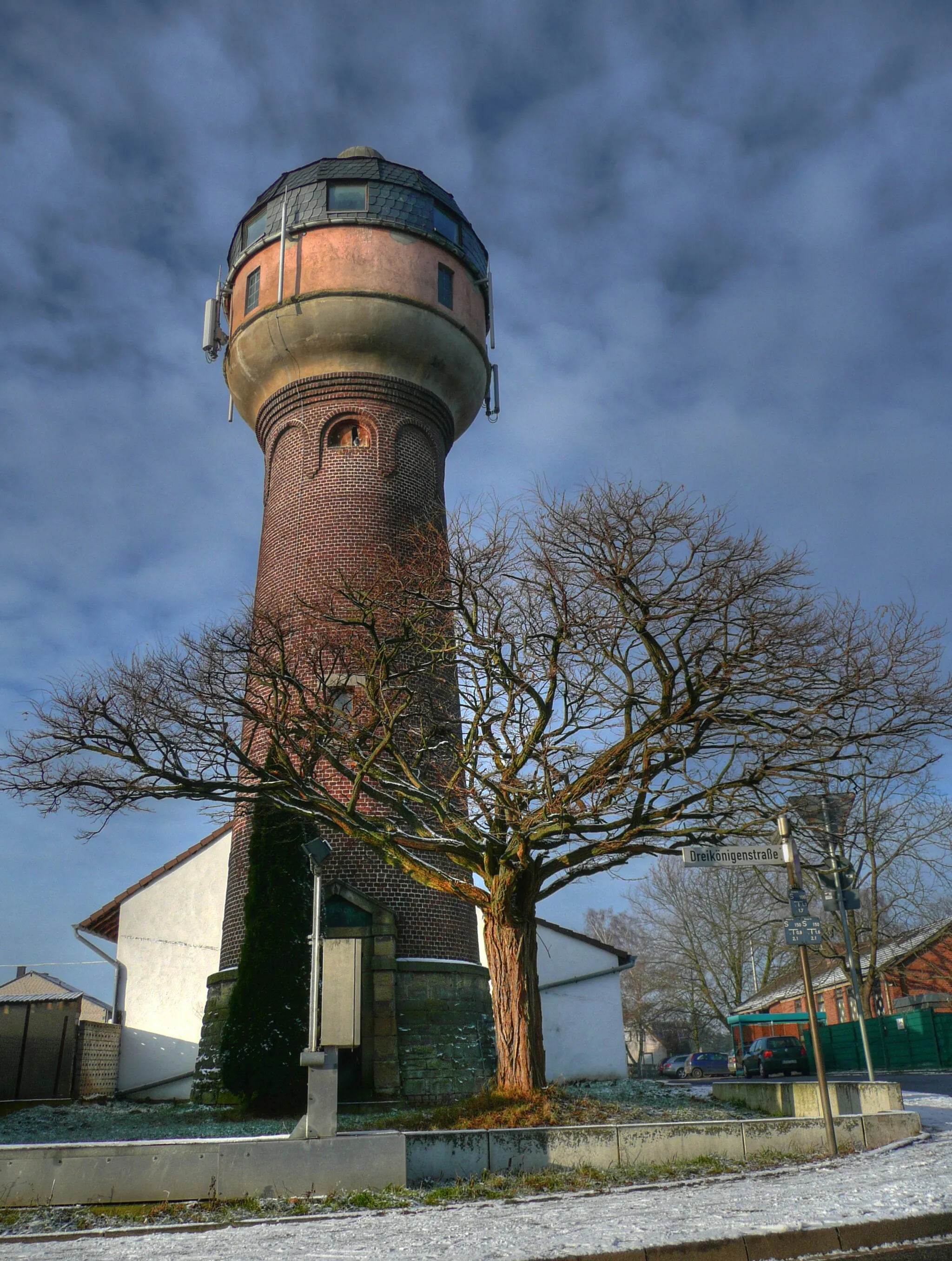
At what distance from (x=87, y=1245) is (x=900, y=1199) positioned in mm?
5271

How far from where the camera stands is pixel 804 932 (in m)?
9.15

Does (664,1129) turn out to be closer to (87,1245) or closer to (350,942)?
(350,942)

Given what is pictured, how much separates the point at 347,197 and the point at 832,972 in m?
36.6

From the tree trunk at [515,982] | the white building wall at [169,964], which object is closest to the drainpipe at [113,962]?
the white building wall at [169,964]

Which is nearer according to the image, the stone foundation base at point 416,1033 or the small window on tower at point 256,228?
the stone foundation base at point 416,1033

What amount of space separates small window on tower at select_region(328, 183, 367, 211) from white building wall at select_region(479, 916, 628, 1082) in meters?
16.7

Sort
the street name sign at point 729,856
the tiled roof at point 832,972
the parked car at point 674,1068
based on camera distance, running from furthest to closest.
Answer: the parked car at point 674,1068 → the tiled roof at point 832,972 → the street name sign at point 729,856

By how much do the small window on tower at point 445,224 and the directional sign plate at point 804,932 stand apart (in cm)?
1707

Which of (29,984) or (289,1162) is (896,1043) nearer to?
(289,1162)

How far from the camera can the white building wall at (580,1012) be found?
78.3ft

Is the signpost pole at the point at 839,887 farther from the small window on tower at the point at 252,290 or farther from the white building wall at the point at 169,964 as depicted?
the small window on tower at the point at 252,290

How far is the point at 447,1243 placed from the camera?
19.1ft

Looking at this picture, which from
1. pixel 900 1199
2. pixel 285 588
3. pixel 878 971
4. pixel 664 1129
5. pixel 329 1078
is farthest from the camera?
pixel 878 971

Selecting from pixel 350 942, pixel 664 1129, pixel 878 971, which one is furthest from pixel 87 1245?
pixel 878 971
